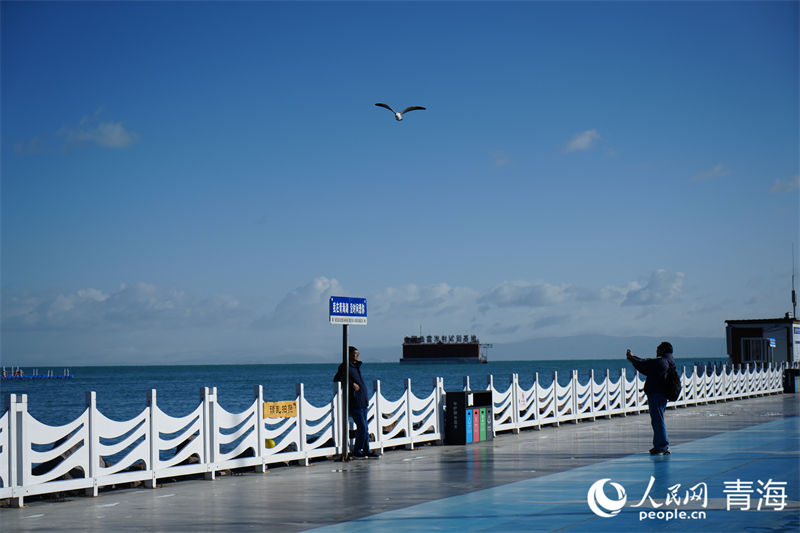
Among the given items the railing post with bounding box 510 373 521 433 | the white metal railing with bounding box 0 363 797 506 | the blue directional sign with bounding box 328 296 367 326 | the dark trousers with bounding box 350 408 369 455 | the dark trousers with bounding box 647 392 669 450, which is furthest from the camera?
the railing post with bounding box 510 373 521 433

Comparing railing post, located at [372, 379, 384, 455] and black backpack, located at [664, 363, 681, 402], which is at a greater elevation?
black backpack, located at [664, 363, 681, 402]

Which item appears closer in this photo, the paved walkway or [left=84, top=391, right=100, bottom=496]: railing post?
the paved walkway

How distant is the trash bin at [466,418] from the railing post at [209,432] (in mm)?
6037

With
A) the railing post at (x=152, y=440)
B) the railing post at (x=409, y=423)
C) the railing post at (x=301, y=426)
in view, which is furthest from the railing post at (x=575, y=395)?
the railing post at (x=152, y=440)

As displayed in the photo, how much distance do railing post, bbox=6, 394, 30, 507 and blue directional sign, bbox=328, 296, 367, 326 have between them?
16.9 feet

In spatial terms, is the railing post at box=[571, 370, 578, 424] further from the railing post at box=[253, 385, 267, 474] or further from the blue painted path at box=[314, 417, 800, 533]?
the railing post at box=[253, 385, 267, 474]

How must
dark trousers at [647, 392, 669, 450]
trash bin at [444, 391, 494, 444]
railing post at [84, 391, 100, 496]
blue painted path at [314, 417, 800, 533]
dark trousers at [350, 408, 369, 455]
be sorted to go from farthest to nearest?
trash bin at [444, 391, 494, 444] → dark trousers at [350, 408, 369, 455] → dark trousers at [647, 392, 669, 450] → railing post at [84, 391, 100, 496] → blue painted path at [314, 417, 800, 533]

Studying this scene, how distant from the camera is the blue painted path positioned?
7895mm

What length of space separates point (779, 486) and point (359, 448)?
274 inches

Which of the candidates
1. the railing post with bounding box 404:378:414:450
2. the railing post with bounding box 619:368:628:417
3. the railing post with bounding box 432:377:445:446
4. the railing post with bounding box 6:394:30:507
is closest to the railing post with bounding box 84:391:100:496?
the railing post with bounding box 6:394:30:507

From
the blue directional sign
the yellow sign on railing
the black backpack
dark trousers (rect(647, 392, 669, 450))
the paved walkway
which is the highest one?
the blue directional sign

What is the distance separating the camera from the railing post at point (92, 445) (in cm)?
1077

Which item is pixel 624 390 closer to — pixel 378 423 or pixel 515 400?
pixel 515 400

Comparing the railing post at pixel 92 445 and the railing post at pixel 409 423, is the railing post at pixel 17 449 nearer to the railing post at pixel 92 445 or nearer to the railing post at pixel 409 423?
the railing post at pixel 92 445
